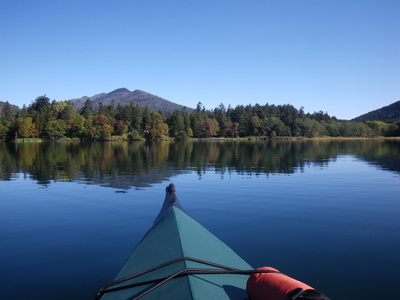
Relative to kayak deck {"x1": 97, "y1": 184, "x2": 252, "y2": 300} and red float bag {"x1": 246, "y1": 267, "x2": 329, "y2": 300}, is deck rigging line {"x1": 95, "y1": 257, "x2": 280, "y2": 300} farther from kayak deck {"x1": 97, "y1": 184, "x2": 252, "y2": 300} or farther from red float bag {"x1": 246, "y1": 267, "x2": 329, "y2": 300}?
red float bag {"x1": 246, "y1": 267, "x2": 329, "y2": 300}

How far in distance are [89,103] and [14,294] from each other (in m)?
129

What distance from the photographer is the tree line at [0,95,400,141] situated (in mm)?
99812

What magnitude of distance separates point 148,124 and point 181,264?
116 m

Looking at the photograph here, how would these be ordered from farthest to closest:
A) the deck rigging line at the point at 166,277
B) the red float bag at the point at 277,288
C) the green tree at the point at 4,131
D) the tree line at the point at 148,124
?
1. the tree line at the point at 148,124
2. the green tree at the point at 4,131
3. the deck rigging line at the point at 166,277
4. the red float bag at the point at 277,288

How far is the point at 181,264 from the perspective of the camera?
3.79 m

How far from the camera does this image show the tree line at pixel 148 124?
9981 cm

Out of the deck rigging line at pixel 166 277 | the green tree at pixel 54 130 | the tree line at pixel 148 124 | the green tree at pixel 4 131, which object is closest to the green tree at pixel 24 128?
the tree line at pixel 148 124

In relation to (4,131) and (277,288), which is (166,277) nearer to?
(277,288)

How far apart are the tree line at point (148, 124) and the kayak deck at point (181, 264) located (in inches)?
4065

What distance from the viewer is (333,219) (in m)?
9.90

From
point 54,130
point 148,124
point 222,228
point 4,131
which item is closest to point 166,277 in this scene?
point 222,228

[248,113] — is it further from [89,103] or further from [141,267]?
[141,267]

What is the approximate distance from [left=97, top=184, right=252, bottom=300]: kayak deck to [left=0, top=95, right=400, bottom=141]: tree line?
103256 millimetres

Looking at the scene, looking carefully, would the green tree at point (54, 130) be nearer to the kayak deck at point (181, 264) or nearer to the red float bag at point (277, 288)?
the kayak deck at point (181, 264)
